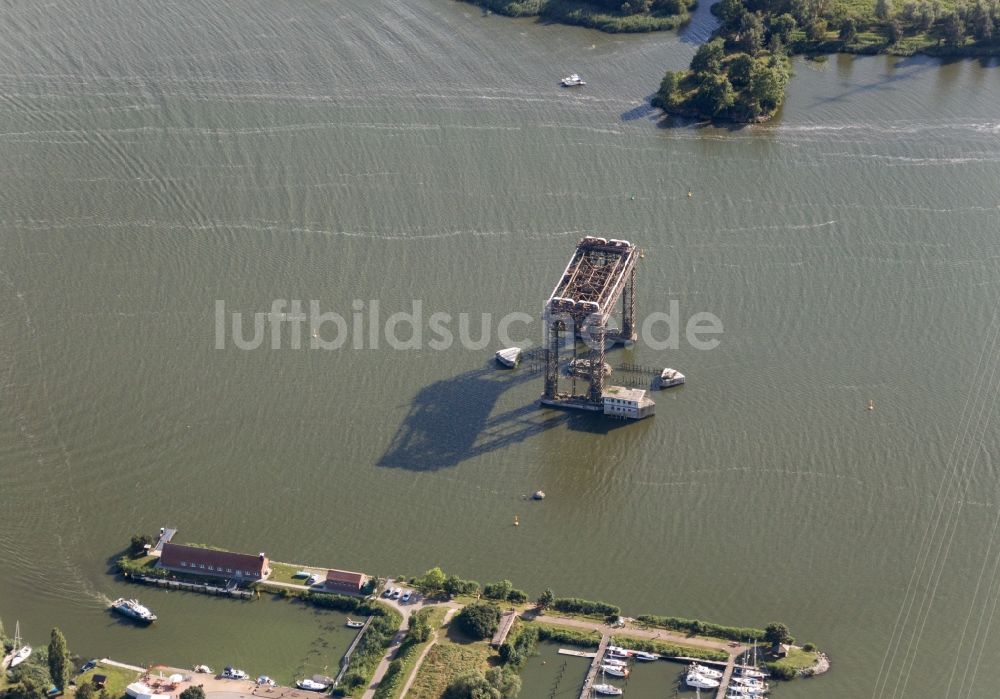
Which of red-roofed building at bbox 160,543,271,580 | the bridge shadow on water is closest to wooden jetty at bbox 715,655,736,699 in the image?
the bridge shadow on water

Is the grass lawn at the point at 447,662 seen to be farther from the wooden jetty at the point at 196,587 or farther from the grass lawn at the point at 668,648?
the wooden jetty at the point at 196,587

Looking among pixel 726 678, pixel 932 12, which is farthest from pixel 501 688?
pixel 932 12

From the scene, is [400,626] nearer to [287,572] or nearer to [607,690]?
[287,572]

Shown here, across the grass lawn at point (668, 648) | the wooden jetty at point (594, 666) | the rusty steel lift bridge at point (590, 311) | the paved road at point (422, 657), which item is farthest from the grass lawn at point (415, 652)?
the rusty steel lift bridge at point (590, 311)

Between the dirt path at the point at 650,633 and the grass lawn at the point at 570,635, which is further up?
the dirt path at the point at 650,633

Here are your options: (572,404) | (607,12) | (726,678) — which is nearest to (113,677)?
(726,678)

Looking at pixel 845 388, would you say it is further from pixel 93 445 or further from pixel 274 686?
pixel 93 445
